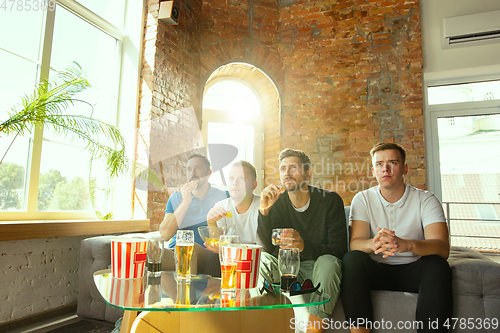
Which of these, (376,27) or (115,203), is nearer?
(115,203)

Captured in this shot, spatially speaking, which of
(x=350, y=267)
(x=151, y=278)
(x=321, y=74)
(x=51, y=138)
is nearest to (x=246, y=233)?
(x=350, y=267)

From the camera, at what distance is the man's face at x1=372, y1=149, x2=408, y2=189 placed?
5.84 feet

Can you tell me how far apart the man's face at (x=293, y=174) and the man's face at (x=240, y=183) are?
Result: 213mm

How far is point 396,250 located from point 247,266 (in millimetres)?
804

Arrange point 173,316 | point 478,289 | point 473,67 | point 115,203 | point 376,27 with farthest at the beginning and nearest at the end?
point 376,27, point 473,67, point 115,203, point 478,289, point 173,316

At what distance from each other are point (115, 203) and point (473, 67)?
12.8ft

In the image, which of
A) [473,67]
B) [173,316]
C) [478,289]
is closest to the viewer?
[173,316]

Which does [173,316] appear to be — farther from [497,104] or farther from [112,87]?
[497,104]

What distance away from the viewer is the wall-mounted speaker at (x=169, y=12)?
3090 mm

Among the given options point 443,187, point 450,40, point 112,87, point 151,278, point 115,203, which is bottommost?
point 151,278

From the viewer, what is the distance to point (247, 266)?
1.03m

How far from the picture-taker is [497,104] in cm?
360

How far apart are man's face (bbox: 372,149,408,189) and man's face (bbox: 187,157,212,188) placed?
3.58 feet

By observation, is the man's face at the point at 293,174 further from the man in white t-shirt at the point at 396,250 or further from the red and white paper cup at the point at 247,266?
the red and white paper cup at the point at 247,266
